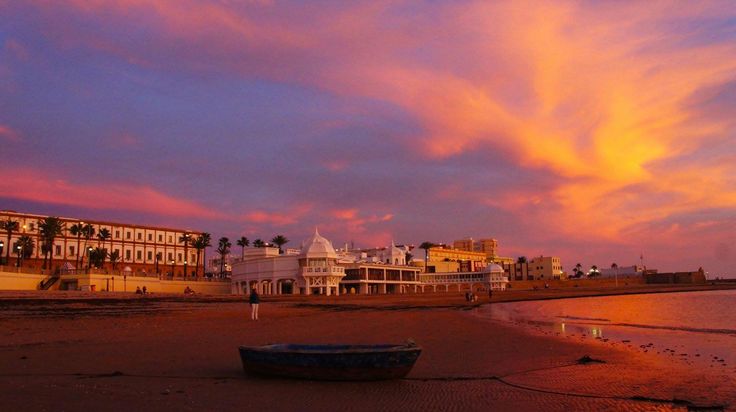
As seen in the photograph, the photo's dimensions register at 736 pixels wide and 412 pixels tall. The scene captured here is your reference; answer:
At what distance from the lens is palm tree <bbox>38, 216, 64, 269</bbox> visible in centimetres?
11088

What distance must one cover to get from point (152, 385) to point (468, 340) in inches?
591

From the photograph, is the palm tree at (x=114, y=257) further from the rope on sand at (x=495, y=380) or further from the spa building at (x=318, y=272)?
the rope on sand at (x=495, y=380)

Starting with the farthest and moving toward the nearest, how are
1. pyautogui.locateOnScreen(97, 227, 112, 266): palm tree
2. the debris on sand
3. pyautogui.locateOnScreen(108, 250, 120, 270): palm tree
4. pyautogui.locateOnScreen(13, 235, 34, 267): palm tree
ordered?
pyautogui.locateOnScreen(97, 227, 112, 266): palm tree < pyautogui.locateOnScreen(108, 250, 120, 270): palm tree < pyautogui.locateOnScreen(13, 235, 34, 267): palm tree < the debris on sand

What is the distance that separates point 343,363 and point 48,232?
113839 millimetres

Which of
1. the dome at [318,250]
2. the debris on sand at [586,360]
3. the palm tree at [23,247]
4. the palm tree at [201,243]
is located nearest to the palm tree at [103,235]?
the palm tree at [23,247]

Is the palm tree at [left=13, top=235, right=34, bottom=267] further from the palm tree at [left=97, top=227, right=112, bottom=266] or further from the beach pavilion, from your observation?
the beach pavilion

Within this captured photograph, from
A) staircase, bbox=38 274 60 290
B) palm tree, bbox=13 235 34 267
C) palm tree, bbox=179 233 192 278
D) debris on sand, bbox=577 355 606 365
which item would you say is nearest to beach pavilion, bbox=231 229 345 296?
staircase, bbox=38 274 60 290

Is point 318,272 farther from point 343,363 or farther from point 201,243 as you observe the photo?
point 343,363

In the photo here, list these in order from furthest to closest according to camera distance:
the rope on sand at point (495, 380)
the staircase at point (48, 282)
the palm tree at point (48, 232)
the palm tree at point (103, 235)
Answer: the palm tree at point (103, 235), the palm tree at point (48, 232), the staircase at point (48, 282), the rope on sand at point (495, 380)

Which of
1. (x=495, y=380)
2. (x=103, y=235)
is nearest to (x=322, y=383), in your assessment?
(x=495, y=380)

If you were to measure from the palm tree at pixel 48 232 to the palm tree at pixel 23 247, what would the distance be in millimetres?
2272

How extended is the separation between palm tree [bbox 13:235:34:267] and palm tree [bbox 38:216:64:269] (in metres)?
2.27

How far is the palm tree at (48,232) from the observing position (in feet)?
364

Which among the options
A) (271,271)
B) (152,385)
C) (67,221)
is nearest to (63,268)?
(271,271)
